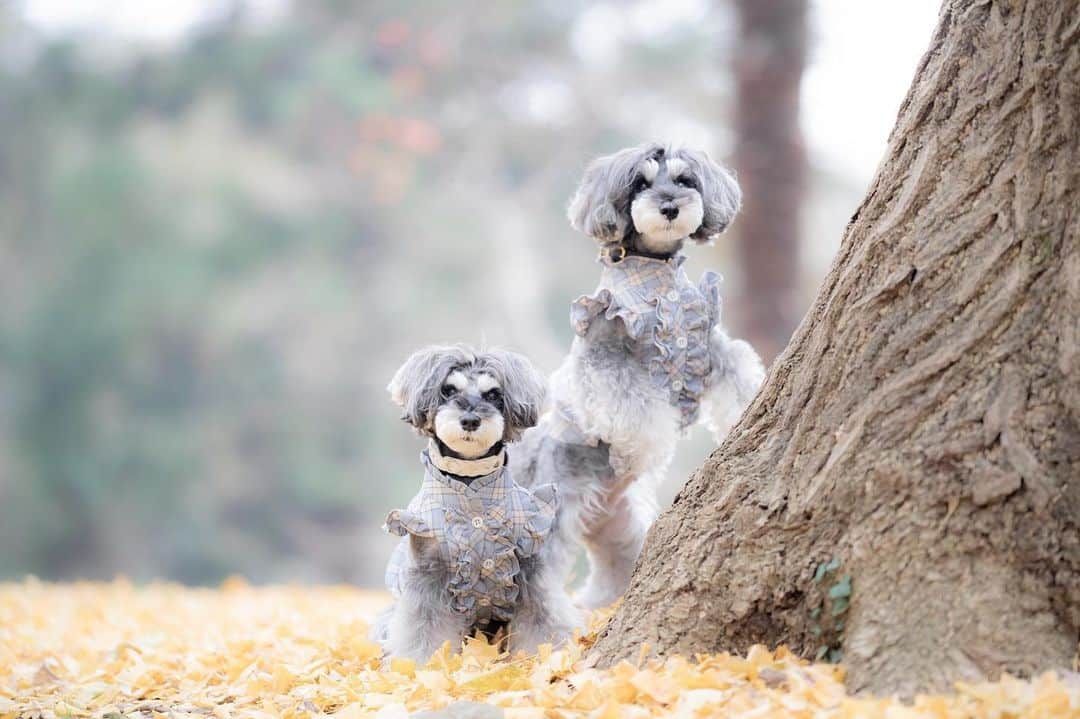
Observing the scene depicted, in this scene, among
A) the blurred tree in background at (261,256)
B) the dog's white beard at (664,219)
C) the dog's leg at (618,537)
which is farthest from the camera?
the blurred tree in background at (261,256)

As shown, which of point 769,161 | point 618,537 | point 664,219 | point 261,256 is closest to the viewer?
point 664,219

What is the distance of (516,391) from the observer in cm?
397

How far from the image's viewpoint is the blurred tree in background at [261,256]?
1412cm

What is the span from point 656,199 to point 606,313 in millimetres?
453

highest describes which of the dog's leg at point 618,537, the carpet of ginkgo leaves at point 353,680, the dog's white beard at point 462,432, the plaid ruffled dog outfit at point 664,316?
the plaid ruffled dog outfit at point 664,316

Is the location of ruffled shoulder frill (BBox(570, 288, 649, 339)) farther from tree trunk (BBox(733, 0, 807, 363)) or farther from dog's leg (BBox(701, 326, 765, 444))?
tree trunk (BBox(733, 0, 807, 363))

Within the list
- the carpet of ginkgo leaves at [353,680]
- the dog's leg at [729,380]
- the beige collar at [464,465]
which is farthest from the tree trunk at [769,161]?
the beige collar at [464,465]

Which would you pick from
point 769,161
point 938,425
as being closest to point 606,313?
point 938,425

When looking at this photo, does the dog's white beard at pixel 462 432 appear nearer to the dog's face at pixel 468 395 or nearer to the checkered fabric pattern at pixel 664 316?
the dog's face at pixel 468 395

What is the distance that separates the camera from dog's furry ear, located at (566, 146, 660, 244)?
14.0 ft

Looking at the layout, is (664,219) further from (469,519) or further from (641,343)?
(469,519)

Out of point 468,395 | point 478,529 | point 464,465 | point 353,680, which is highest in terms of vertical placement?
point 468,395

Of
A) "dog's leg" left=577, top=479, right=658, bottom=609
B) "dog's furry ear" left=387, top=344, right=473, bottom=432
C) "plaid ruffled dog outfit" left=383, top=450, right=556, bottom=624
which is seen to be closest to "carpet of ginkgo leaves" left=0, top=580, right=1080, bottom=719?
"plaid ruffled dog outfit" left=383, top=450, right=556, bottom=624

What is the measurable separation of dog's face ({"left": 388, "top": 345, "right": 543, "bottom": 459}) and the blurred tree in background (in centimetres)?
970
